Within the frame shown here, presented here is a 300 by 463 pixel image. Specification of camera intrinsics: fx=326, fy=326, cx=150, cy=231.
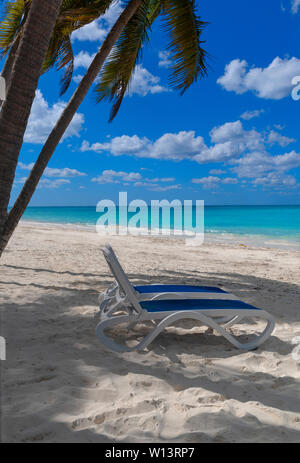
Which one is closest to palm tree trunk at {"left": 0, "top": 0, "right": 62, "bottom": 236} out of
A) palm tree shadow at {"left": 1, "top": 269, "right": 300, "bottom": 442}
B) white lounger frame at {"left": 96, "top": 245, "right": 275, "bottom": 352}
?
white lounger frame at {"left": 96, "top": 245, "right": 275, "bottom": 352}

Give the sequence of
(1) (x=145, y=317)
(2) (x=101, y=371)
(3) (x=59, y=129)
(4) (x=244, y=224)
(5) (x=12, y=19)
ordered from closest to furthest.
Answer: (2) (x=101, y=371) → (1) (x=145, y=317) → (3) (x=59, y=129) → (5) (x=12, y=19) → (4) (x=244, y=224)

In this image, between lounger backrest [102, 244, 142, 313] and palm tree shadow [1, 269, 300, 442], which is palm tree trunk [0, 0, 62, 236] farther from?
palm tree shadow [1, 269, 300, 442]

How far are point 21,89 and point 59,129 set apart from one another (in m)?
2.35

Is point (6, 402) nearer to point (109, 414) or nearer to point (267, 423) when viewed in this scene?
point (109, 414)

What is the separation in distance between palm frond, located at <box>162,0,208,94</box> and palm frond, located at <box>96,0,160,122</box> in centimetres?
52

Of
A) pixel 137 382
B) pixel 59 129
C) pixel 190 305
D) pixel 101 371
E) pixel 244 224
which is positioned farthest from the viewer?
pixel 244 224

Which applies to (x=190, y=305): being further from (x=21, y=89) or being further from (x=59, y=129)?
(x=59, y=129)

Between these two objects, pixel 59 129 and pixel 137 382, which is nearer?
pixel 137 382

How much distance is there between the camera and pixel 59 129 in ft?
17.5

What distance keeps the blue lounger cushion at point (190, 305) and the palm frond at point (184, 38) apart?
5.28m

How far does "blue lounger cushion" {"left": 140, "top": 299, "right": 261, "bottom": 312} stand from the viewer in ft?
10.8

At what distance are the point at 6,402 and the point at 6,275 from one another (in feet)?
13.9

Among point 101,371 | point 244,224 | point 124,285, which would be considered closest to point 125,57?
point 124,285
